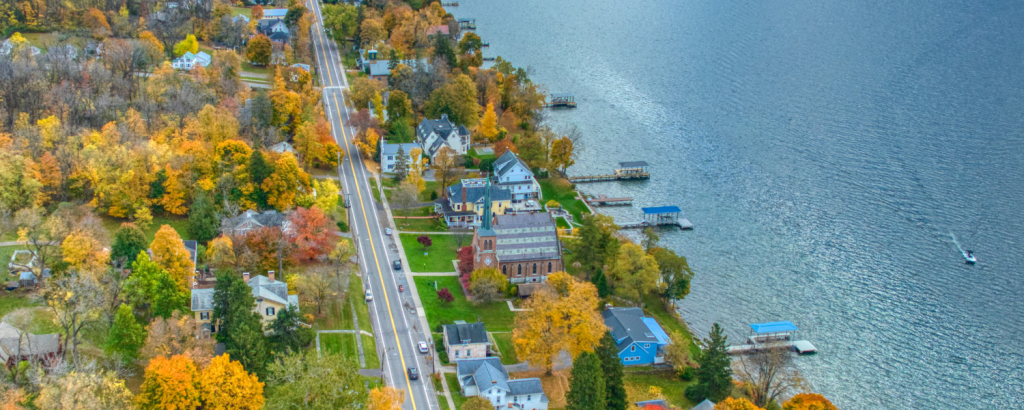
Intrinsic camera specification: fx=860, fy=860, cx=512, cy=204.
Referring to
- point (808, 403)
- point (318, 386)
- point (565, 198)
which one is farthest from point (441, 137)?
point (808, 403)

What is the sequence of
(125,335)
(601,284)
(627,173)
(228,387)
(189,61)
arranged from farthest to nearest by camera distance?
(189,61) < (627,173) < (601,284) < (125,335) < (228,387)

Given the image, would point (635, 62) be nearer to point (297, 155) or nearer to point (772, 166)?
point (772, 166)

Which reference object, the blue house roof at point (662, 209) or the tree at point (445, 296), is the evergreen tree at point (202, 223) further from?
the blue house roof at point (662, 209)

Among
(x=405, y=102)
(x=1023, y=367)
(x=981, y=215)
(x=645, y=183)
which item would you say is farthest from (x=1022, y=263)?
(x=405, y=102)

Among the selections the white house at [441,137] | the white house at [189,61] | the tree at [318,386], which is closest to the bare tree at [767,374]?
the tree at [318,386]

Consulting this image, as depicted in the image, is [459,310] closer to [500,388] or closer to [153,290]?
[500,388]
